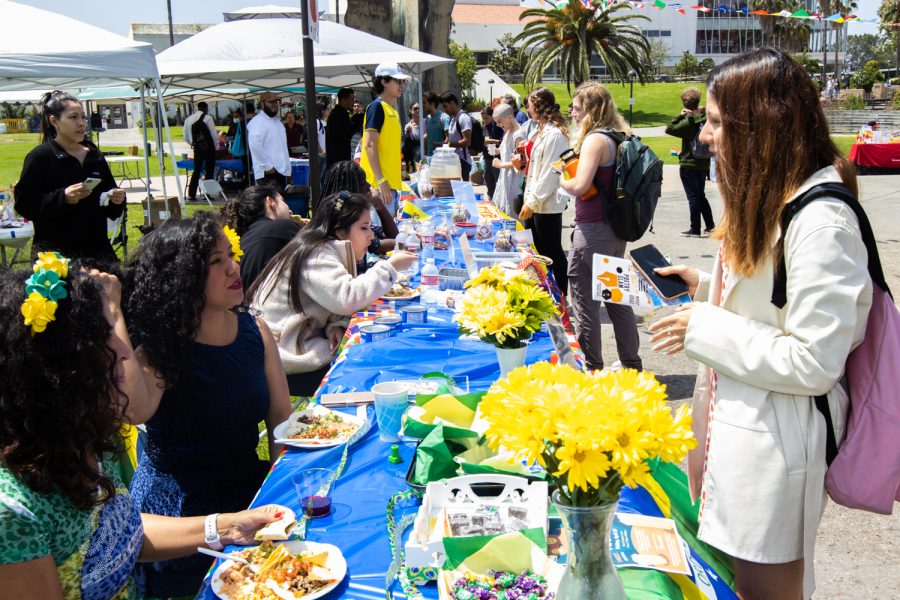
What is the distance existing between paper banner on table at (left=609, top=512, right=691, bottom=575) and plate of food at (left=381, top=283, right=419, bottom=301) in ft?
8.53

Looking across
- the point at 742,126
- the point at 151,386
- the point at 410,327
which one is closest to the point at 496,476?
the point at 742,126

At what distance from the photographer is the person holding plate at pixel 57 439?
153 centimetres

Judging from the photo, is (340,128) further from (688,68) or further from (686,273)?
(688,68)

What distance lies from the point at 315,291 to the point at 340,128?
5043 mm

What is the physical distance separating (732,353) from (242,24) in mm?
8812

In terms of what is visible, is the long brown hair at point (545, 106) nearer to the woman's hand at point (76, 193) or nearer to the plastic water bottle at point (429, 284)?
the plastic water bottle at point (429, 284)

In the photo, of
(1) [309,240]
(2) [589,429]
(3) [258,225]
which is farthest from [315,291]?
(2) [589,429]

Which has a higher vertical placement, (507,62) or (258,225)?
(507,62)

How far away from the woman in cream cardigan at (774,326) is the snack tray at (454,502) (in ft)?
1.31

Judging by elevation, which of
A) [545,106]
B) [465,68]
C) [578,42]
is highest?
[578,42]

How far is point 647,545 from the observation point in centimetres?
159

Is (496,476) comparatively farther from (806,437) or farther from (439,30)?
(439,30)

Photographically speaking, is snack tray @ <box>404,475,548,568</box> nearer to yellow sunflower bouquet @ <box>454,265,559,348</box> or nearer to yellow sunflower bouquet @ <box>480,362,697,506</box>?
yellow sunflower bouquet @ <box>480,362,697,506</box>

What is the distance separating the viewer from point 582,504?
1222 millimetres
